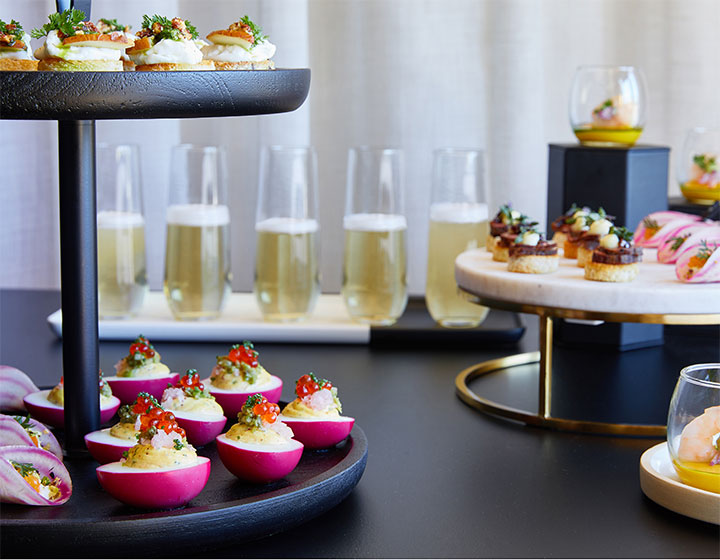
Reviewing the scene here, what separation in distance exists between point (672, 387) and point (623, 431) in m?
0.24

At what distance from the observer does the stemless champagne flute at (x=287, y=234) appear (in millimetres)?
1684

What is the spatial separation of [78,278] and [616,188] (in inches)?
36.7

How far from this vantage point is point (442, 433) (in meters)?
1.23

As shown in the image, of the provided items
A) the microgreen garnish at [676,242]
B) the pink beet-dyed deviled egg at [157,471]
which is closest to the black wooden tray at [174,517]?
the pink beet-dyed deviled egg at [157,471]

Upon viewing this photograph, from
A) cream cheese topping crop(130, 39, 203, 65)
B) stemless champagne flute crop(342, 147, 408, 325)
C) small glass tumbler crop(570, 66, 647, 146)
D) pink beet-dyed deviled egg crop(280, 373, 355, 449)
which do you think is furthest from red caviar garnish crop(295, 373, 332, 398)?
small glass tumbler crop(570, 66, 647, 146)

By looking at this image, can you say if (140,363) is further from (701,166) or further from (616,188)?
(701,166)

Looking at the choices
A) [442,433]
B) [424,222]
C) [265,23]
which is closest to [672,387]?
[442,433]

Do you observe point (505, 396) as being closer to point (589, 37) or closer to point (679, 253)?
point (679, 253)

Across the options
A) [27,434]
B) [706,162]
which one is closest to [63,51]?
[27,434]

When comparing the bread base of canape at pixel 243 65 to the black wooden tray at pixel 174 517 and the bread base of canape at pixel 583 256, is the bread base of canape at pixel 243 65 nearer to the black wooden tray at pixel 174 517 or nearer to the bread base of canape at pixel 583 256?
the black wooden tray at pixel 174 517

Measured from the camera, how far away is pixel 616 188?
1.63 metres

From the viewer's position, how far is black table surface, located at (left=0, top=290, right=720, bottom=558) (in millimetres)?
896

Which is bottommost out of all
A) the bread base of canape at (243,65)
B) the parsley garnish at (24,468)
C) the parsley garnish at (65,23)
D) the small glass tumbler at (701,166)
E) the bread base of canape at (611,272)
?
the parsley garnish at (24,468)

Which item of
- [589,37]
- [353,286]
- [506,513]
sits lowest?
[506,513]
